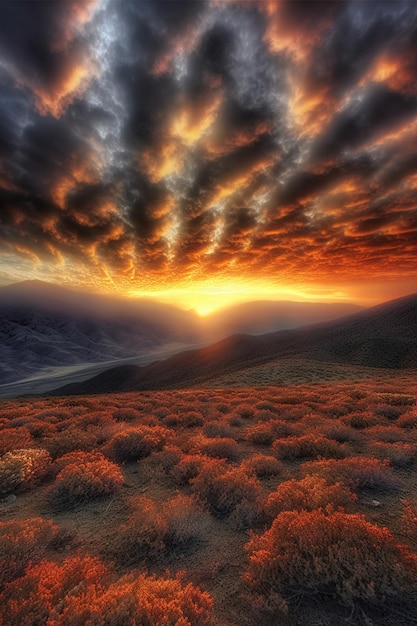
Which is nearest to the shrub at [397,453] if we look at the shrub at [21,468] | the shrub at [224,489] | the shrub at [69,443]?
the shrub at [224,489]

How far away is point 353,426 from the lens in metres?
9.29

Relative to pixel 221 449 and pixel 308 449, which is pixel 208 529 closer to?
pixel 221 449

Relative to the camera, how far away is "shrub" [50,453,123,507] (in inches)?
201

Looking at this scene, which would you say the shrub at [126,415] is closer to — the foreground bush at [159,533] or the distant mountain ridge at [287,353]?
the foreground bush at [159,533]

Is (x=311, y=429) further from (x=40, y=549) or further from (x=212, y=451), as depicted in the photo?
(x=40, y=549)

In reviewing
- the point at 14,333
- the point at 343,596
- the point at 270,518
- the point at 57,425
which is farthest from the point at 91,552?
the point at 14,333

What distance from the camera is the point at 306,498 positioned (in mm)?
4340

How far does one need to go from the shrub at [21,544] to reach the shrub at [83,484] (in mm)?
1085

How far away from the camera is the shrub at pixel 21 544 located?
3.11 metres

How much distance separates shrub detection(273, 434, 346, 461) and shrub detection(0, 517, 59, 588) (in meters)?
5.25

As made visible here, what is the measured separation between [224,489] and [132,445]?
337 cm

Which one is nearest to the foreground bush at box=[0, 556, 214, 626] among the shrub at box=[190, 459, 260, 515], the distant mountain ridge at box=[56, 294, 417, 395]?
the shrub at box=[190, 459, 260, 515]

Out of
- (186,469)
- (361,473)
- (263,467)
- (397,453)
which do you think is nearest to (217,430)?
(263,467)

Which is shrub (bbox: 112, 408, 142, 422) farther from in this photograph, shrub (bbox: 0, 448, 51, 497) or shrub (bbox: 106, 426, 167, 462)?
shrub (bbox: 0, 448, 51, 497)
